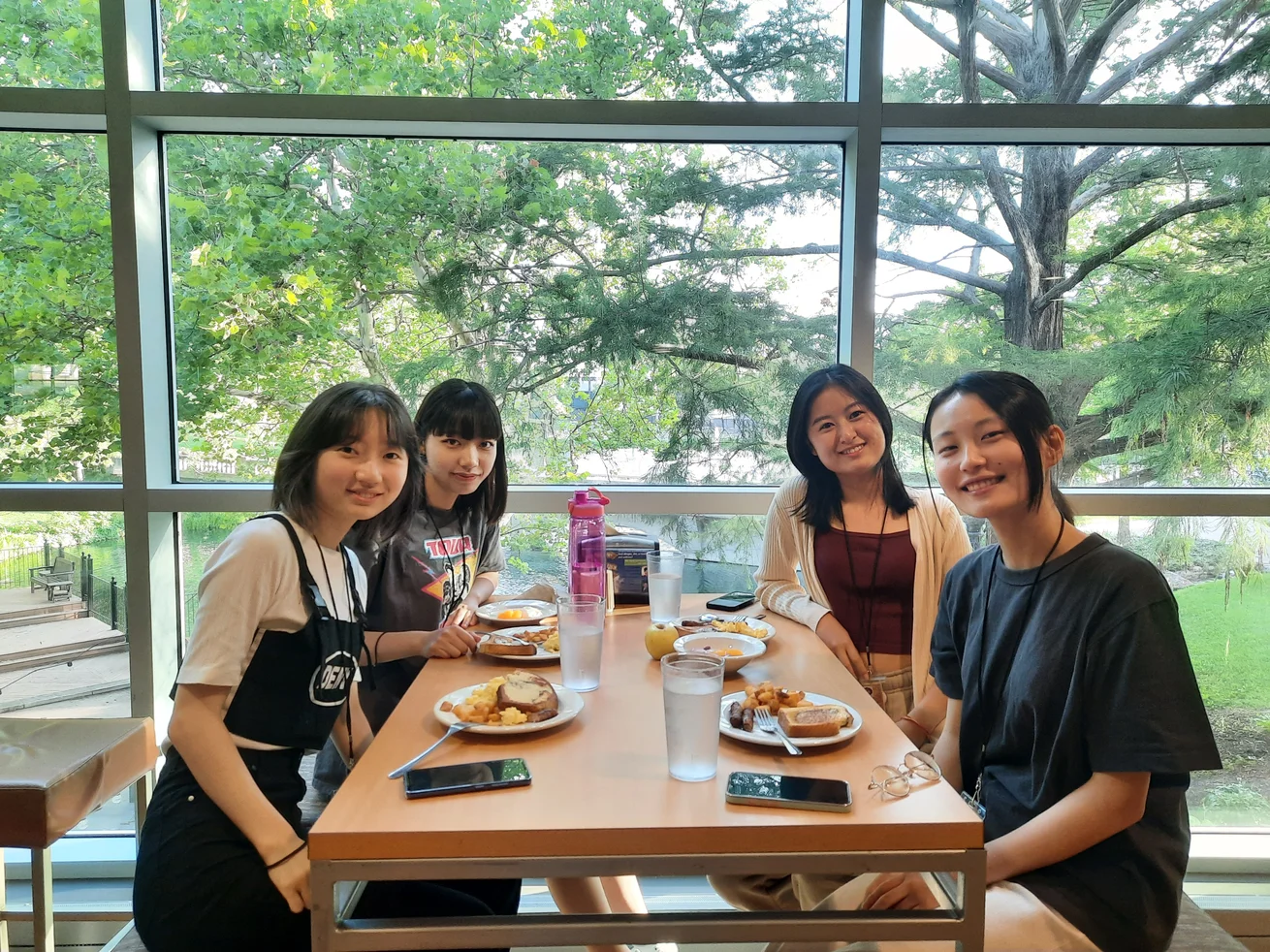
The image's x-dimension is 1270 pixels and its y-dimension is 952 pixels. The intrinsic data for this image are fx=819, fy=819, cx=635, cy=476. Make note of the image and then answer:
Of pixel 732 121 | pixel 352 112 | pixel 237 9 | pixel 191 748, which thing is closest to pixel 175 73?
pixel 237 9

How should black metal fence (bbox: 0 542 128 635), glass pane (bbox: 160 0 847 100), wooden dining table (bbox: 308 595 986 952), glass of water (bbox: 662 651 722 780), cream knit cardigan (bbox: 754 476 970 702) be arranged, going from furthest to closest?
black metal fence (bbox: 0 542 128 635), glass pane (bbox: 160 0 847 100), cream knit cardigan (bbox: 754 476 970 702), glass of water (bbox: 662 651 722 780), wooden dining table (bbox: 308 595 986 952)

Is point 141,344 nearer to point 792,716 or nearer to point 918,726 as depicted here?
point 792,716

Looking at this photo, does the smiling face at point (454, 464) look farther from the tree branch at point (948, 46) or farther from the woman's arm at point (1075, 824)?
the tree branch at point (948, 46)

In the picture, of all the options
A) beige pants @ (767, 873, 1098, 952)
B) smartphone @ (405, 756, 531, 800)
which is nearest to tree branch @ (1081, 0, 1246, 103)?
beige pants @ (767, 873, 1098, 952)

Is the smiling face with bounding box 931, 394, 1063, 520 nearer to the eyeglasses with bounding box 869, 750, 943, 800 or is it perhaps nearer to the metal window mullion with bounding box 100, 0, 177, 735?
the eyeglasses with bounding box 869, 750, 943, 800

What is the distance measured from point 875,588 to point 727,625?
17.7 inches

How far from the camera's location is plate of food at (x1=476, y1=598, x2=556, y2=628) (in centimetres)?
172

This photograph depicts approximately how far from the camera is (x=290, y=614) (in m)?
1.24

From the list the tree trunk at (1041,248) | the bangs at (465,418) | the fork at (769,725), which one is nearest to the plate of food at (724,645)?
the fork at (769,725)

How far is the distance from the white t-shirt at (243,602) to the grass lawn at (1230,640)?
2.39 metres

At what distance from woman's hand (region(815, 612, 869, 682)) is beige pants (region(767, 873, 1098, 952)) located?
2.01 ft

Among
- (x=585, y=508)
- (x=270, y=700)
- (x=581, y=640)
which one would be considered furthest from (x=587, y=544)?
(x=270, y=700)

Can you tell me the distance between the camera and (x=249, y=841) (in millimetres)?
1171

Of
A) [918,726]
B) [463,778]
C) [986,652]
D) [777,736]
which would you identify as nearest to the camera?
[463,778]
